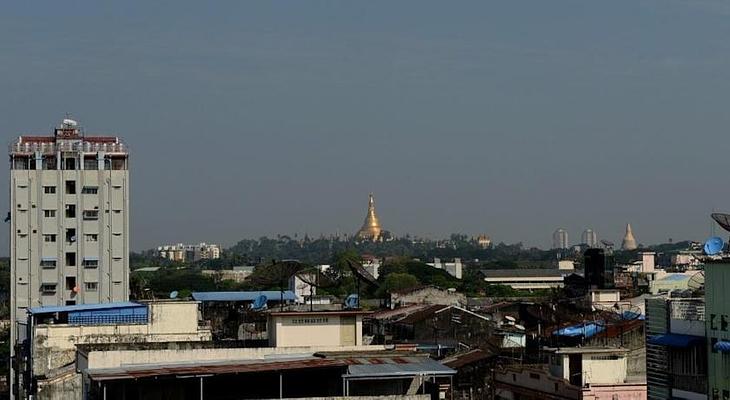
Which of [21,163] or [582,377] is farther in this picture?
[21,163]

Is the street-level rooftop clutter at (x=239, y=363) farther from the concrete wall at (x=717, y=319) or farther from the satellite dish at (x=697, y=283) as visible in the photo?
the concrete wall at (x=717, y=319)

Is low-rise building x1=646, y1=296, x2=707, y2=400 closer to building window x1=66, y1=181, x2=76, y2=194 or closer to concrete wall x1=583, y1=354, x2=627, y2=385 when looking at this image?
concrete wall x1=583, y1=354, x2=627, y2=385

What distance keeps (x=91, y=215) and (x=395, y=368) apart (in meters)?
35.4

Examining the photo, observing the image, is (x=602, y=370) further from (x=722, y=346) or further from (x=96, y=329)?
(x=96, y=329)

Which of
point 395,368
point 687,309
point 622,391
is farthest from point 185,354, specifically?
point 687,309

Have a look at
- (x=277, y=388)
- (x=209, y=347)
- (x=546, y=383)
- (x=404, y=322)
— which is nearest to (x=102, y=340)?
(x=209, y=347)

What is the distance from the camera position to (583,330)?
124ft

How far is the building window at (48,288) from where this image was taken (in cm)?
6147

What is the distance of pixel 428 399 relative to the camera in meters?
28.7

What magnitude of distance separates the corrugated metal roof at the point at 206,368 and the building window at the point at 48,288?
31297mm

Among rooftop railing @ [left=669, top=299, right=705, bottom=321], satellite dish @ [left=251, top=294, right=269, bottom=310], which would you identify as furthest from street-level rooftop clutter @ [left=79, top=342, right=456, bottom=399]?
satellite dish @ [left=251, top=294, right=269, bottom=310]

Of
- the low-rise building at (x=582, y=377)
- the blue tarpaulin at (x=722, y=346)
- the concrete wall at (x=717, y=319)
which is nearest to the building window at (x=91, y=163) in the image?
the low-rise building at (x=582, y=377)

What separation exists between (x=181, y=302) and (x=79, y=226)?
19538 millimetres

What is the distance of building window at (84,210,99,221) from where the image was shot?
61.9m
